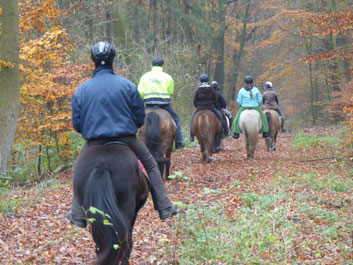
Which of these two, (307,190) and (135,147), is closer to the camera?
(135,147)

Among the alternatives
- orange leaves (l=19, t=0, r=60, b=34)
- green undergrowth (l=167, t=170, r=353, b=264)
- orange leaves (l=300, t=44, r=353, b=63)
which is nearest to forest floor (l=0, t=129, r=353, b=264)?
green undergrowth (l=167, t=170, r=353, b=264)

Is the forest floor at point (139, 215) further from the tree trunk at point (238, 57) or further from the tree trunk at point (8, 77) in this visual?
the tree trunk at point (238, 57)

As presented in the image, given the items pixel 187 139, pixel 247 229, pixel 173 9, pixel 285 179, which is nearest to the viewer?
pixel 247 229

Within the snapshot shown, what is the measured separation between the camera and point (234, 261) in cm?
502

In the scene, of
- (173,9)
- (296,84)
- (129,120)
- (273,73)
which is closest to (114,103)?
(129,120)

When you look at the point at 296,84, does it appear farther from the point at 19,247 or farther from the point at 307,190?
the point at 19,247

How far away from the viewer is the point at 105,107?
4855 millimetres

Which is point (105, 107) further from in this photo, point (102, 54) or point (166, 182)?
point (166, 182)

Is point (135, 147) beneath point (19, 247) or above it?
above

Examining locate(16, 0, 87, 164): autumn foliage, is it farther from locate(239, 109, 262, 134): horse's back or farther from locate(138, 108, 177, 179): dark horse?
locate(239, 109, 262, 134): horse's back

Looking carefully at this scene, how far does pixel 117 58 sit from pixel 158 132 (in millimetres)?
11151

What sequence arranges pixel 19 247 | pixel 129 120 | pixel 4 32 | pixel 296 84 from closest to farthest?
pixel 129 120
pixel 19 247
pixel 4 32
pixel 296 84

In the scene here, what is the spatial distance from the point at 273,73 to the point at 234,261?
1216 inches

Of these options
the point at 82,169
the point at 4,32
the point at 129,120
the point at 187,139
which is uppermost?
the point at 4,32
